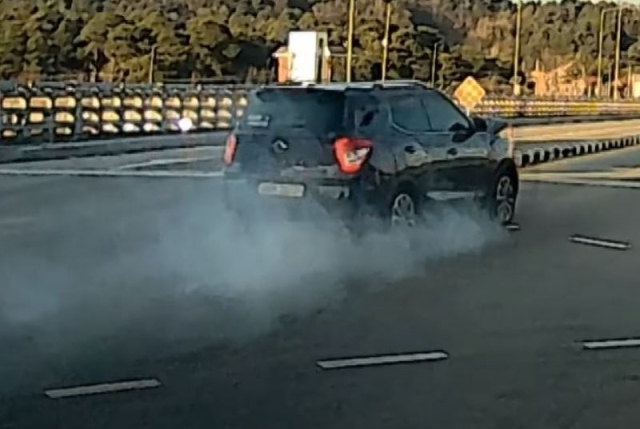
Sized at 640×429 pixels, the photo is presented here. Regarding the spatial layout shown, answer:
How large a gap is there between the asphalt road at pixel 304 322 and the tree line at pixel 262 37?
51.5 metres

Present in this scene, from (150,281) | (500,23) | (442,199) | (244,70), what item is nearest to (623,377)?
(150,281)

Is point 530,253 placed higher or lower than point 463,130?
lower

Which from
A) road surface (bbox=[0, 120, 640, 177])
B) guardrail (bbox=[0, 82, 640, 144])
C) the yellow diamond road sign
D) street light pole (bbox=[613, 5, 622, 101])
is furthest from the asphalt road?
street light pole (bbox=[613, 5, 622, 101])

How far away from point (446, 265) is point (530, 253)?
143 cm

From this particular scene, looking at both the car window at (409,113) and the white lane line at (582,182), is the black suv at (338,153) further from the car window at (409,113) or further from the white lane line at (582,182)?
the white lane line at (582,182)

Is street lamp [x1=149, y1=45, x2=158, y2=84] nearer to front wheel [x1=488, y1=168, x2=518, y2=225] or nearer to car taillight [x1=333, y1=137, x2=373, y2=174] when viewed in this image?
front wheel [x1=488, y1=168, x2=518, y2=225]

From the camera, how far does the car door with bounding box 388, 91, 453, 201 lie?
1474cm

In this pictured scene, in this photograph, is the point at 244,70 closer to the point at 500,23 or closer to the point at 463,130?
the point at 500,23

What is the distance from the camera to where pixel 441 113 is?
51.3 feet

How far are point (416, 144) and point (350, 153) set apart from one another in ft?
3.24

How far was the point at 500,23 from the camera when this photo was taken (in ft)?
416

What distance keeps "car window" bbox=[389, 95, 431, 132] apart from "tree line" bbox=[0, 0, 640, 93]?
→ 167ft

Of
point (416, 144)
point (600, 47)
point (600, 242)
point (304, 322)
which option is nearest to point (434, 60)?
point (600, 47)

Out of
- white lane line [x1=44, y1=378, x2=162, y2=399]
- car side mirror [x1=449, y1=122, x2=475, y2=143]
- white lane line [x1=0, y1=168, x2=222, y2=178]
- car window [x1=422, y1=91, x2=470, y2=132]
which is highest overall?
car window [x1=422, y1=91, x2=470, y2=132]
